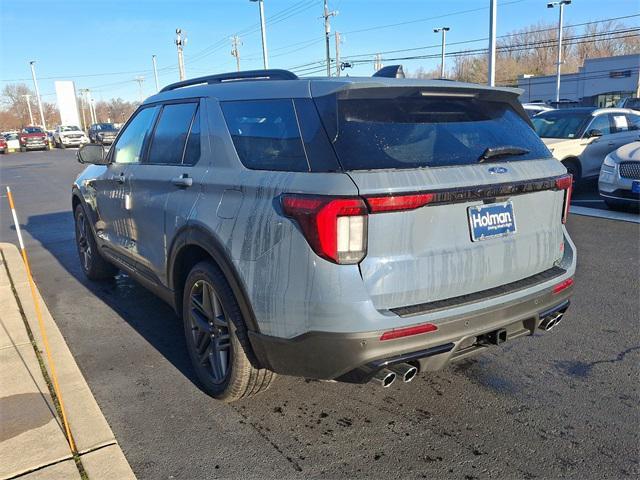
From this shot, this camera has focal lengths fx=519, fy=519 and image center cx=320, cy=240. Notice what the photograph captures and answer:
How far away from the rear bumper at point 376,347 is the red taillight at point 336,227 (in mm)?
364

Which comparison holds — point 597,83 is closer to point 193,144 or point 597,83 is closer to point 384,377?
point 193,144

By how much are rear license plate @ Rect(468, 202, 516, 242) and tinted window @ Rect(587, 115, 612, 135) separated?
8.80 meters

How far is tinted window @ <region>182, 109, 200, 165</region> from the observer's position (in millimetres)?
3244

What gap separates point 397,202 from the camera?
2271 mm

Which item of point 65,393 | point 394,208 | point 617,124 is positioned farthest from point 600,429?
point 617,124

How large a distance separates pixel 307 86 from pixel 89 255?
3.98 metres

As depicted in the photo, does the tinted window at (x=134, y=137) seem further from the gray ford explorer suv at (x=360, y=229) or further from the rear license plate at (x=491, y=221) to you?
the rear license plate at (x=491, y=221)

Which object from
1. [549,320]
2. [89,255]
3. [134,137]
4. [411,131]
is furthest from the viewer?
[89,255]

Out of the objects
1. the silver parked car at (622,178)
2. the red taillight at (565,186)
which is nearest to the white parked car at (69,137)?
the silver parked car at (622,178)

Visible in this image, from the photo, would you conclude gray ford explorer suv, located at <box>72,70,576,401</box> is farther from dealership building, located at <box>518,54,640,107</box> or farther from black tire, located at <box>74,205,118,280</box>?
dealership building, located at <box>518,54,640,107</box>

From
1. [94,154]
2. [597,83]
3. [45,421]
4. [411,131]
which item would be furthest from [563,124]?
[597,83]

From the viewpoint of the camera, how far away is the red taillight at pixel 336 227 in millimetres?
2217

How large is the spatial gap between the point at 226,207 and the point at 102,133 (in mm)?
40836

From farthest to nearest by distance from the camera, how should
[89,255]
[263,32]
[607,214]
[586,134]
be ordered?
[263,32] < [586,134] < [607,214] < [89,255]
